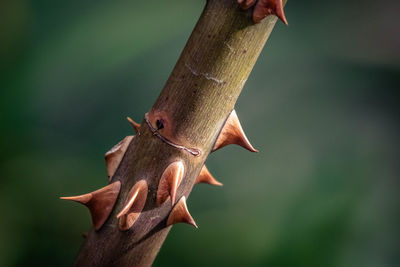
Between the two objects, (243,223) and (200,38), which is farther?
(243,223)

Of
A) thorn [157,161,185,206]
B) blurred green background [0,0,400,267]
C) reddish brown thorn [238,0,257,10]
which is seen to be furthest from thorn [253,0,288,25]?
blurred green background [0,0,400,267]

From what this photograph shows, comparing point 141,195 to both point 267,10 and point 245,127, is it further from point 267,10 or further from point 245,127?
point 245,127

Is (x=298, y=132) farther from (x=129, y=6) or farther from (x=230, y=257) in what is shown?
(x=129, y=6)

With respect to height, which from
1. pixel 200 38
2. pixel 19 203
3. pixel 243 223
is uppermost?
pixel 200 38

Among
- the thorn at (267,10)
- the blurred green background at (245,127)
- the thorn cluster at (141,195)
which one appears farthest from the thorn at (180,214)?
the blurred green background at (245,127)

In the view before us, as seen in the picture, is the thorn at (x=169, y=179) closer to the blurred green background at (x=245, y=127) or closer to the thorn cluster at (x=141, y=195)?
the thorn cluster at (x=141, y=195)

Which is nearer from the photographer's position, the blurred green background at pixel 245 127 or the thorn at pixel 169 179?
the thorn at pixel 169 179

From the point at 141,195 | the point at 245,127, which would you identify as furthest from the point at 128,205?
the point at 245,127

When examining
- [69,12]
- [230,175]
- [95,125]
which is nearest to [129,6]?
[69,12]
